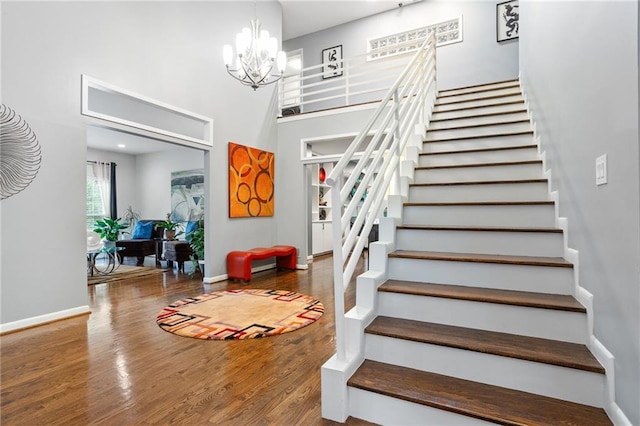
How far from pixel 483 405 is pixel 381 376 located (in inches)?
18.2

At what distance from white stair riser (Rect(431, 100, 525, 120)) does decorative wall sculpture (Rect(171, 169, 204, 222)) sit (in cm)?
641

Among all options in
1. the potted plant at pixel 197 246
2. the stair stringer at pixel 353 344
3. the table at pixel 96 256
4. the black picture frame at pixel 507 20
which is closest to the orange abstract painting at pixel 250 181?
the potted plant at pixel 197 246

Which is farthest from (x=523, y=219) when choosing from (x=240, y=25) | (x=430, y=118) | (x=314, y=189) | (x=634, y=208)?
(x=314, y=189)

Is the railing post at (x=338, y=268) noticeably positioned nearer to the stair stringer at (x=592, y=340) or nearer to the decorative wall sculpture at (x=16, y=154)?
the stair stringer at (x=592, y=340)

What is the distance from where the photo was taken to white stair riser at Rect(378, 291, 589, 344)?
5.49 ft

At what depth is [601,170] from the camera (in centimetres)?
154

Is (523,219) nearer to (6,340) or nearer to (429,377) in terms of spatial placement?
(429,377)

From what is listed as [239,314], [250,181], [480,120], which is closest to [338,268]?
[239,314]

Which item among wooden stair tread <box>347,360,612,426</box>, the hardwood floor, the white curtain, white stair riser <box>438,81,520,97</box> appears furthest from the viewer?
the white curtain

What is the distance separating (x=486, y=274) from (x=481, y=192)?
3.15 feet

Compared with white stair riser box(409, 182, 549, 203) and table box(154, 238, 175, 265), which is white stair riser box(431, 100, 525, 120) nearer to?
white stair riser box(409, 182, 549, 203)

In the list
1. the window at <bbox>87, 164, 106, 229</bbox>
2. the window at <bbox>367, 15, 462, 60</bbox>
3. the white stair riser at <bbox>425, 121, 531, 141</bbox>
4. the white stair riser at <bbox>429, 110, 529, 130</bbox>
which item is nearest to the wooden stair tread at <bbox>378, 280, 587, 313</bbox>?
the white stair riser at <bbox>425, 121, 531, 141</bbox>

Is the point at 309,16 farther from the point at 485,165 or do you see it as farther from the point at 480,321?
the point at 480,321

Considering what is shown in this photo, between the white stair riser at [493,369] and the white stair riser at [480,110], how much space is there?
3286mm
